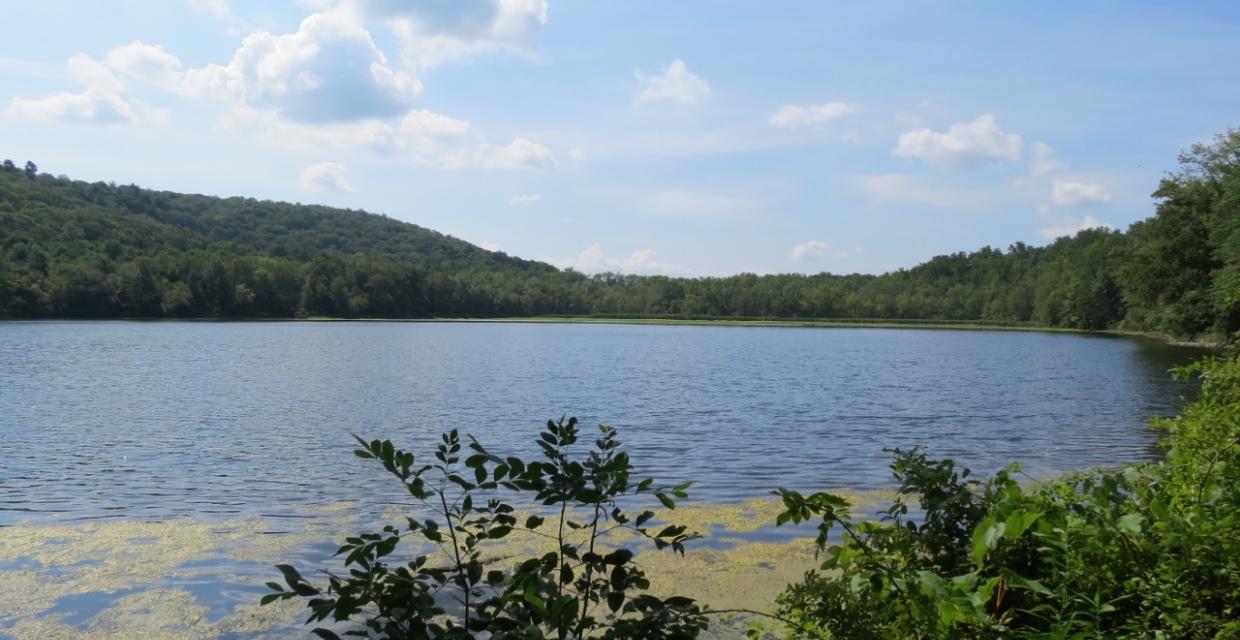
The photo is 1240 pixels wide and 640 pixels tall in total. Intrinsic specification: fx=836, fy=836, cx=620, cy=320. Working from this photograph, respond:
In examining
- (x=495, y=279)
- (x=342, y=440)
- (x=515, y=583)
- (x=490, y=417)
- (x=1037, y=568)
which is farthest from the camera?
(x=495, y=279)

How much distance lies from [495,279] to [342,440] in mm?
163119

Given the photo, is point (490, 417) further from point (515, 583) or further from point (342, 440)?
point (515, 583)

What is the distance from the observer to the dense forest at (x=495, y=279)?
58.2 m

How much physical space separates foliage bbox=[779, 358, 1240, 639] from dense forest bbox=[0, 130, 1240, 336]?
4589cm

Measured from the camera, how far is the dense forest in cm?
5822

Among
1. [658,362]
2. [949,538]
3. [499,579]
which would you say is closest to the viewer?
[499,579]

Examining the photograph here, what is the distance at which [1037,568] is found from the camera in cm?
333

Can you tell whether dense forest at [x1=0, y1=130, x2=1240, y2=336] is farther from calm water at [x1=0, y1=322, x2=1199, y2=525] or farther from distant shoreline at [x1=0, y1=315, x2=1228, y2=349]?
calm water at [x1=0, y1=322, x2=1199, y2=525]

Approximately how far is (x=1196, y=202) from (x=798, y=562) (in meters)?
61.0

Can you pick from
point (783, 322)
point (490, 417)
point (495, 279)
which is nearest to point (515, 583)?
point (490, 417)

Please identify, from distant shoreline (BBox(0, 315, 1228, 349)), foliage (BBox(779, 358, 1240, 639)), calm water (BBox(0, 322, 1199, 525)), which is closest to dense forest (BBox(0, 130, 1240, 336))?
distant shoreline (BBox(0, 315, 1228, 349))

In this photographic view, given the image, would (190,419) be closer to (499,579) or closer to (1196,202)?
(499,579)

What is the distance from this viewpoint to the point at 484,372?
39.5 m

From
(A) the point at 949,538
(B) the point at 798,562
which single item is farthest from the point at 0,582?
(A) the point at 949,538
